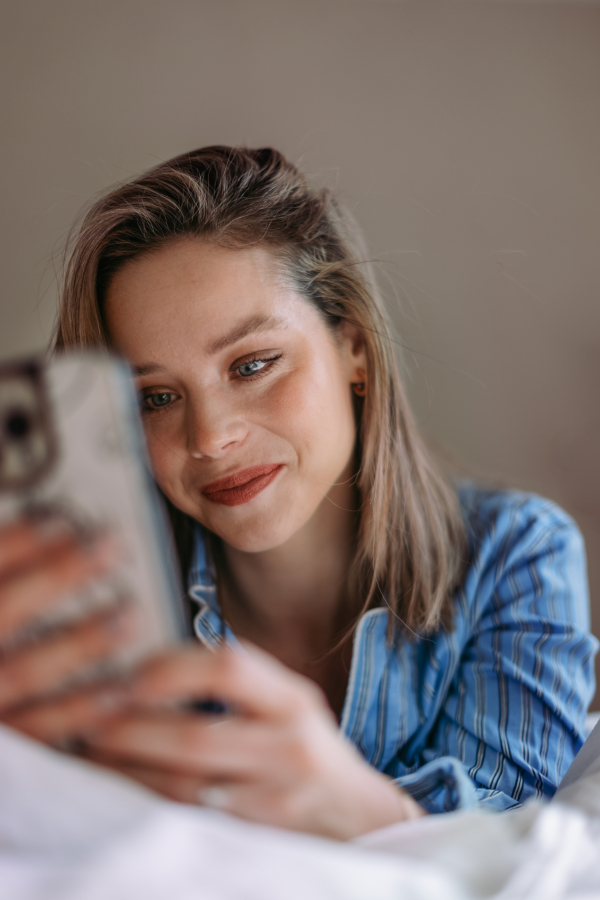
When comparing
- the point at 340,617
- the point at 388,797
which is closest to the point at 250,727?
the point at 388,797

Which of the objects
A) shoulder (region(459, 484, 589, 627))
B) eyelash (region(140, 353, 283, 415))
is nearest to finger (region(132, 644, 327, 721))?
eyelash (region(140, 353, 283, 415))

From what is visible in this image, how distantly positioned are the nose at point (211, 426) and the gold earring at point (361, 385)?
0.37ft

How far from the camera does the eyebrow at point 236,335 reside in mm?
237

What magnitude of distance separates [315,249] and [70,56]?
0.15 meters

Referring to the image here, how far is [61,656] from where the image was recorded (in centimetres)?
18

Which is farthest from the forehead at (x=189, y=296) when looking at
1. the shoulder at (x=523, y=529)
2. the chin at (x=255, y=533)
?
the shoulder at (x=523, y=529)

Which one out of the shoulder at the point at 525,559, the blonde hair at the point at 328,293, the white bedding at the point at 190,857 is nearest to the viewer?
the white bedding at the point at 190,857

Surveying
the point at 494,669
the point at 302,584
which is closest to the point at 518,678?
the point at 494,669

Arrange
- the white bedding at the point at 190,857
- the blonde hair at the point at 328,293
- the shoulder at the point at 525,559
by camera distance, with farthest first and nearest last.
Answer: the shoulder at the point at 525,559 < the blonde hair at the point at 328,293 < the white bedding at the point at 190,857

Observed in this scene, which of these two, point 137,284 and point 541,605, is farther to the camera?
point 541,605

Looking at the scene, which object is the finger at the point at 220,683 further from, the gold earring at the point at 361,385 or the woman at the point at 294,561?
the gold earring at the point at 361,385

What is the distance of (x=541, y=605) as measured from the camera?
37cm

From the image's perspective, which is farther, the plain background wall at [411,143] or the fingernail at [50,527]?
the plain background wall at [411,143]

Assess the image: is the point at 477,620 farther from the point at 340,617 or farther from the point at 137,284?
the point at 137,284
